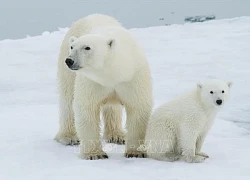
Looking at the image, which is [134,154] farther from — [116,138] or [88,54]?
[88,54]

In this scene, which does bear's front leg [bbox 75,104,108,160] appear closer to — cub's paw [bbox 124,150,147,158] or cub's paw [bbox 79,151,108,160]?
cub's paw [bbox 79,151,108,160]

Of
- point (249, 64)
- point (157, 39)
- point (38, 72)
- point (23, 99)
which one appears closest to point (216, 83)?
point (23, 99)

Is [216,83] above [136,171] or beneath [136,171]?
above

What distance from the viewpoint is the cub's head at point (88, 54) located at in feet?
11.5

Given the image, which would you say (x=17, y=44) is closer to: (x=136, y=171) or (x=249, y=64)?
(x=249, y=64)

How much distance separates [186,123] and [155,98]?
339 centimetres

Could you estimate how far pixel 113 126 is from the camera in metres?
4.79

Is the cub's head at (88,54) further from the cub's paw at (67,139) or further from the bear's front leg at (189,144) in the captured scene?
the cub's paw at (67,139)

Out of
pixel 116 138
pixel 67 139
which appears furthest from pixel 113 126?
pixel 67 139

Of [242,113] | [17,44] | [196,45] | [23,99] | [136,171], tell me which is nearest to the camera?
[136,171]

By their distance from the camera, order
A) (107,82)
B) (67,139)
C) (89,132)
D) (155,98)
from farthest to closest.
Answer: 1. (155,98)
2. (67,139)
3. (89,132)
4. (107,82)

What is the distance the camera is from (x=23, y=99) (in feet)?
25.5

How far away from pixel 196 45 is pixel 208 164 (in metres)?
8.19

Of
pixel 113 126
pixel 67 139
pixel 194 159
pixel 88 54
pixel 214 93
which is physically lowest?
pixel 194 159
